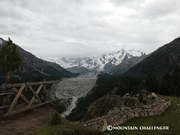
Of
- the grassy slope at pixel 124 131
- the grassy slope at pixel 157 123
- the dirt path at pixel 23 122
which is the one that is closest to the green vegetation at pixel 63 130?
the grassy slope at pixel 124 131

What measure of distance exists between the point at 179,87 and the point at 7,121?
3126 inches

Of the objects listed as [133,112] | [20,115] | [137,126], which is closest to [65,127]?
[20,115]

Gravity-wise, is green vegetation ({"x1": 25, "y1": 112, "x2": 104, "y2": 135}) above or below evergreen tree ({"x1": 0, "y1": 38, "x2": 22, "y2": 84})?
below

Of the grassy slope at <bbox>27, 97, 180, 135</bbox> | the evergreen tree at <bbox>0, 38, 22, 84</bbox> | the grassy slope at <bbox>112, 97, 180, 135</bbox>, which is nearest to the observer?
the grassy slope at <bbox>27, 97, 180, 135</bbox>

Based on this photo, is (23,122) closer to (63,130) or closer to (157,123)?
(63,130)

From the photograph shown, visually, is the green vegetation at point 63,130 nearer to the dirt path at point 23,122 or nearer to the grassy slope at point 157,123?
the dirt path at point 23,122

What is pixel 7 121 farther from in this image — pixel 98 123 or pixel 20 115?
pixel 98 123

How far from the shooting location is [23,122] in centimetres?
1422

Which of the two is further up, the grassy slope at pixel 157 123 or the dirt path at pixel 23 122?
the dirt path at pixel 23 122

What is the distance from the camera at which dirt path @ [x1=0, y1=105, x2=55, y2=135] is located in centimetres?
1205

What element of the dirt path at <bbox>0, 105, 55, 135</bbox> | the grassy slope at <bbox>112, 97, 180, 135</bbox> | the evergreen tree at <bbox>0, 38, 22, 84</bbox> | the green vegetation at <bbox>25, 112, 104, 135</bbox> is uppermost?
the evergreen tree at <bbox>0, 38, 22, 84</bbox>

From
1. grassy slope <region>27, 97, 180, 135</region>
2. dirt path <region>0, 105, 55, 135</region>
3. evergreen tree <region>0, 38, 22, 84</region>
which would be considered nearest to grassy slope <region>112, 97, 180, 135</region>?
grassy slope <region>27, 97, 180, 135</region>

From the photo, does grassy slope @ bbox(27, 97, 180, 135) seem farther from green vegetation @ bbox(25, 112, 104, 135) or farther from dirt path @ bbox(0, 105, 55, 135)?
dirt path @ bbox(0, 105, 55, 135)

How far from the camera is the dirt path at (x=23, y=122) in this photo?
475 inches
